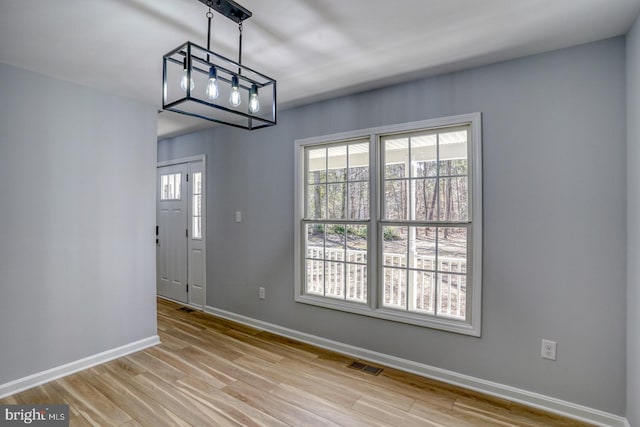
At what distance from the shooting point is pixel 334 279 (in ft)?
10.9

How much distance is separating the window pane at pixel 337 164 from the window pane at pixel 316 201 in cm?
16

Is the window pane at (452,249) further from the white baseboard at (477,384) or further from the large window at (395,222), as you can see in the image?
the white baseboard at (477,384)

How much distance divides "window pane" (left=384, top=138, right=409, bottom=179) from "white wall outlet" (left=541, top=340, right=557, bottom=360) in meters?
1.57

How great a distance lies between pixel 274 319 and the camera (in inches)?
144

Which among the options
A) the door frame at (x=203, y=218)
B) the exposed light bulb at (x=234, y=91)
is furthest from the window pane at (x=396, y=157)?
the door frame at (x=203, y=218)

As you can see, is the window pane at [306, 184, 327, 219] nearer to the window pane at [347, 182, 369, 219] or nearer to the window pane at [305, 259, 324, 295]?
the window pane at [347, 182, 369, 219]

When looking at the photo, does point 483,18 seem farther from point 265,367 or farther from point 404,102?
point 265,367

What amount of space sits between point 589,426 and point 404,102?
2.61 metres

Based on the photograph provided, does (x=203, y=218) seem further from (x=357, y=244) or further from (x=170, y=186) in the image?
(x=357, y=244)

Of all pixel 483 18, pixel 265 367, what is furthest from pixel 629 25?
pixel 265 367

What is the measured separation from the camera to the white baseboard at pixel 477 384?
2.10m

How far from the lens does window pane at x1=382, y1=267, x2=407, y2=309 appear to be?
9.57 feet

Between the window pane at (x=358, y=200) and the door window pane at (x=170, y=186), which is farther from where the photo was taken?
the door window pane at (x=170, y=186)

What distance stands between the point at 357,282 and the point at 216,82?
7.36ft
